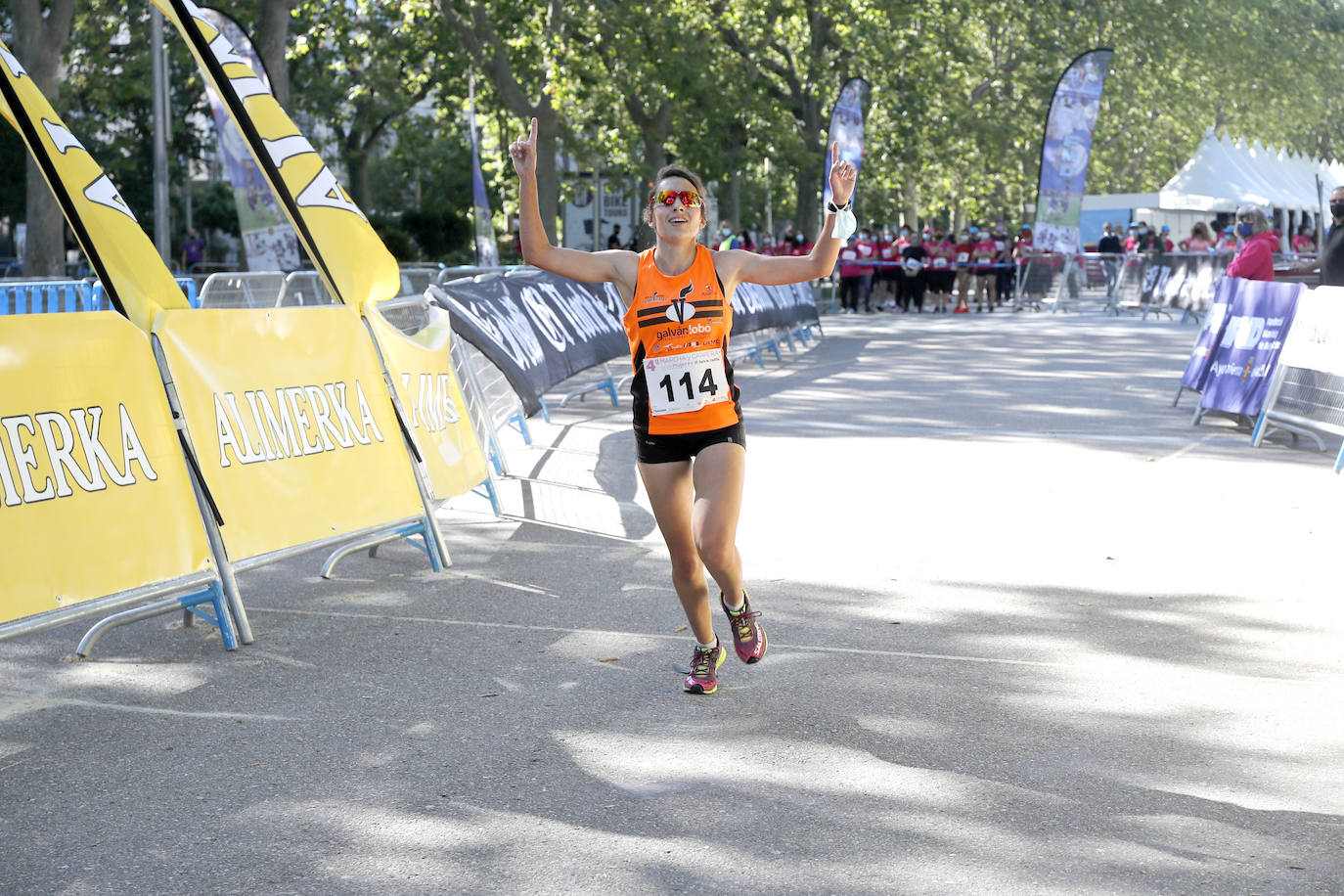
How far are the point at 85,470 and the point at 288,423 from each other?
134cm

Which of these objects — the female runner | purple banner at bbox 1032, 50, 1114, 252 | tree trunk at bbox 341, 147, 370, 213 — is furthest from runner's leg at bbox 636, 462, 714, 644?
tree trunk at bbox 341, 147, 370, 213

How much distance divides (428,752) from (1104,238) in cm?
3546

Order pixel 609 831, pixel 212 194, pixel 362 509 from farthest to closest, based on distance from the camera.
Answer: pixel 212 194
pixel 362 509
pixel 609 831

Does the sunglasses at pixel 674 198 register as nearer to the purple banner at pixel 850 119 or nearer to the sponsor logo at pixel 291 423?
the sponsor logo at pixel 291 423

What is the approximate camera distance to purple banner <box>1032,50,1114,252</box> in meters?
31.7

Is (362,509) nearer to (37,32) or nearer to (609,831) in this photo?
(609,831)

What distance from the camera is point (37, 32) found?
23328 millimetres

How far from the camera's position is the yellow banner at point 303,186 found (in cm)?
795

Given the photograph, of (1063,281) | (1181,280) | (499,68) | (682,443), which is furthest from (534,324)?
(1063,281)

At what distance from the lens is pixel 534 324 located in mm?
12641

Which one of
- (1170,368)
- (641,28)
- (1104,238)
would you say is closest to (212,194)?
(641,28)

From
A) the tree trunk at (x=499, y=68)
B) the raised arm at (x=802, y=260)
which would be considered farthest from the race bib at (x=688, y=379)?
the tree trunk at (x=499, y=68)

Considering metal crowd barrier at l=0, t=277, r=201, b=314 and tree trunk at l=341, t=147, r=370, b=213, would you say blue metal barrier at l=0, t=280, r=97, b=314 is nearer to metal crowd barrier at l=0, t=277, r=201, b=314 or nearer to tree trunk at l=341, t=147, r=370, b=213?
metal crowd barrier at l=0, t=277, r=201, b=314

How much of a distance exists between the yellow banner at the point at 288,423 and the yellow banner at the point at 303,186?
444 mm
